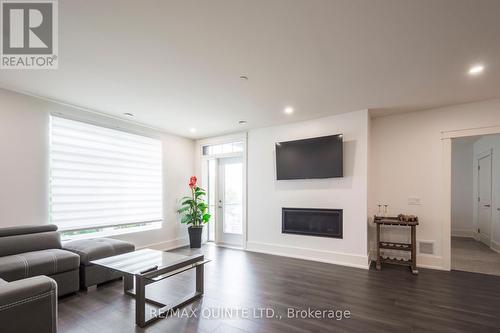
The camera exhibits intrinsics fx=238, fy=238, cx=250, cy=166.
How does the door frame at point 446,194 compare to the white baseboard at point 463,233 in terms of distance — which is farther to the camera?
the white baseboard at point 463,233

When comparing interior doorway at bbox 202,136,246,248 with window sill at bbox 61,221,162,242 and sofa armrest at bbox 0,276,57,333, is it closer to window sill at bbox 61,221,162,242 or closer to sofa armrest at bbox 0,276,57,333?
window sill at bbox 61,221,162,242

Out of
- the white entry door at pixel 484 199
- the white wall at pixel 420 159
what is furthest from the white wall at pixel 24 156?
the white entry door at pixel 484 199

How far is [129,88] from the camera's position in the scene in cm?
317

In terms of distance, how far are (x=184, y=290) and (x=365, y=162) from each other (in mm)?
3368

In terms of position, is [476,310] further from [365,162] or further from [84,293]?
[84,293]

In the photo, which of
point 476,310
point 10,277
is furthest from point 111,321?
point 476,310

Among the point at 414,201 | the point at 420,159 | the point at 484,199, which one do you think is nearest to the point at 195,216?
the point at 414,201

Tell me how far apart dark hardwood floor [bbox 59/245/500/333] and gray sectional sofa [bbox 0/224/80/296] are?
29 centimetres

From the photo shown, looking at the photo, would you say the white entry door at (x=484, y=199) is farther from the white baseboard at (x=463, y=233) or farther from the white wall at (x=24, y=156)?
the white wall at (x=24, y=156)

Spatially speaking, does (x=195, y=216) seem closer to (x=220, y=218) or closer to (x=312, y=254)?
(x=220, y=218)

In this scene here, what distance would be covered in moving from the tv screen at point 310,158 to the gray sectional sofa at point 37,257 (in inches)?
140

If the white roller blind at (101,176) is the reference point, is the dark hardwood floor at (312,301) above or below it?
below

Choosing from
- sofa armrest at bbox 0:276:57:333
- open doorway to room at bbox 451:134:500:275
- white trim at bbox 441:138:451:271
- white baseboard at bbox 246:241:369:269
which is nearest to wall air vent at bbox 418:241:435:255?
white trim at bbox 441:138:451:271

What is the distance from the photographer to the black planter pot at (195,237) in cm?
545
